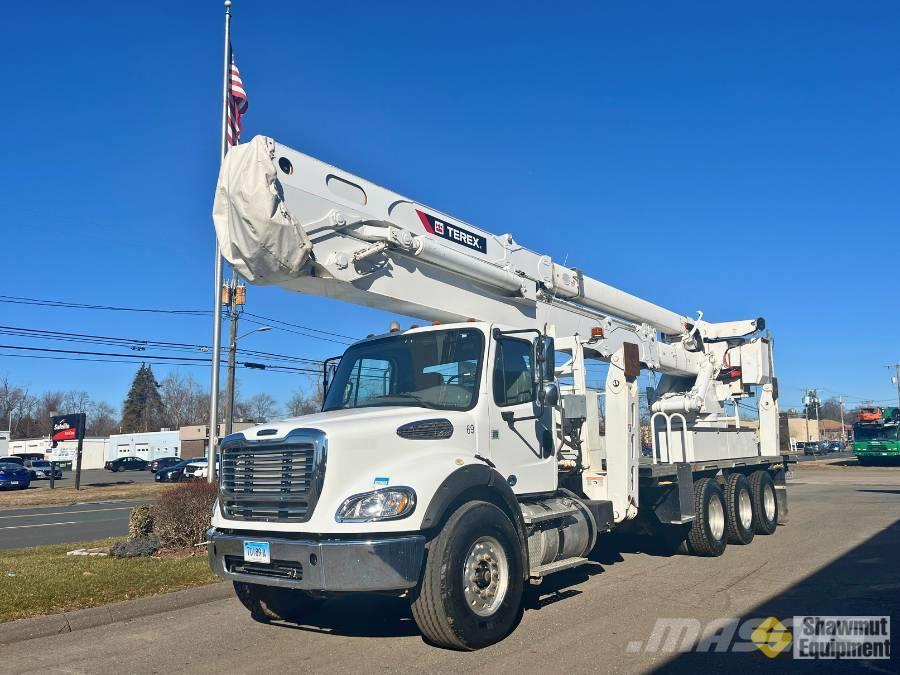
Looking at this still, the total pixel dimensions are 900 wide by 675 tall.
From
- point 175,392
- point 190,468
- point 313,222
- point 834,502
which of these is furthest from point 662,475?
point 175,392

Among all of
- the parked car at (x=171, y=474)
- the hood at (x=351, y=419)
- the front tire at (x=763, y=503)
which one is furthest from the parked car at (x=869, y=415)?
the hood at (x=351, y=419)

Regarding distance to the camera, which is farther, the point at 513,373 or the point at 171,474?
the point at 171,474

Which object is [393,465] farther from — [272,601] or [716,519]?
[716,519]

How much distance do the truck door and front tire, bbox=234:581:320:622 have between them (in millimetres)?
2335

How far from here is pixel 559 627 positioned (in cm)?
667

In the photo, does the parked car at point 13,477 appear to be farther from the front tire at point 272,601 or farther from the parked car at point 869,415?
the parked car at point 869,415

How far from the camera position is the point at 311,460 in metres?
5.82

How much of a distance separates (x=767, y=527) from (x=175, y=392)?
115 m

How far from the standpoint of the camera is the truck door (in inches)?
279

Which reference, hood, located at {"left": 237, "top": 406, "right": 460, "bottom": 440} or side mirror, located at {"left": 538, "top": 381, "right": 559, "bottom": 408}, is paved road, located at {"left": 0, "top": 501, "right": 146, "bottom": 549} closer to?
hood, located at {"left": 237, "top": 406, "right": 460, "bottom": 440}

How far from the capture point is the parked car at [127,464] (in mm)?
60856

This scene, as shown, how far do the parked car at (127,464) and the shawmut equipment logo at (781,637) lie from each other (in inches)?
2438

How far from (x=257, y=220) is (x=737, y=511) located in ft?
29.4

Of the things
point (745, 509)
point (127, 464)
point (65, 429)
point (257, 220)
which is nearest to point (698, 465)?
point (745, 509)
